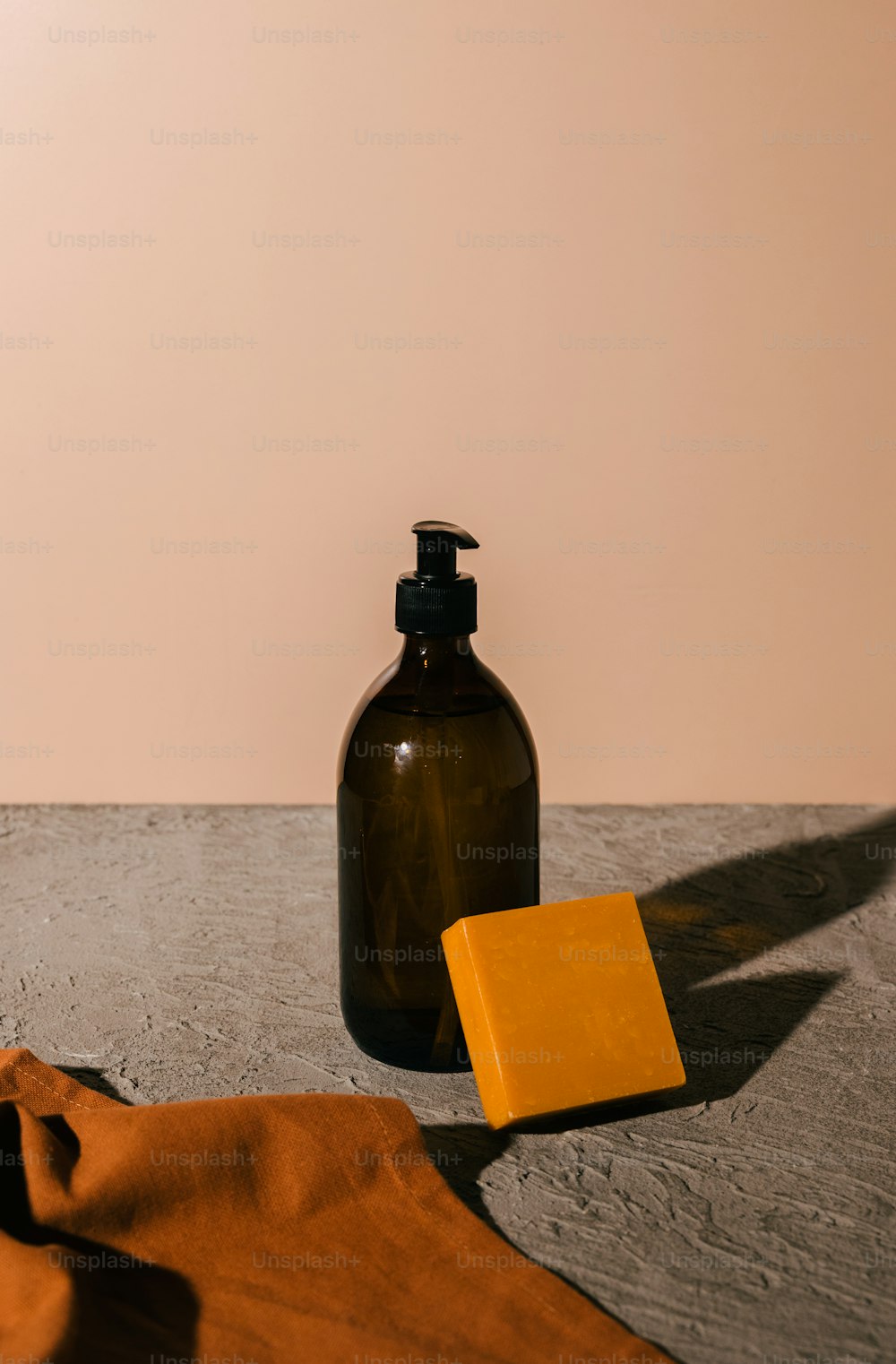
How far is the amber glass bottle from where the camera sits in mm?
745

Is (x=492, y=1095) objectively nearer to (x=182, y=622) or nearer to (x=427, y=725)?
(x=427, y=725)

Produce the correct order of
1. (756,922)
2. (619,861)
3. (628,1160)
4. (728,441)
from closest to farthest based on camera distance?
1. (628,1160)
2. (756,922)
3. (619,861)
4. (728,441)

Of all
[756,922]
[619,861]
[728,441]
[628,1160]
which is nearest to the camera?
[628,1160]

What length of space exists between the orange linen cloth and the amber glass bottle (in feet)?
0.31

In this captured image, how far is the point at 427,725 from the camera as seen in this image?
2.44ft

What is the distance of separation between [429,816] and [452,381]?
598 mm

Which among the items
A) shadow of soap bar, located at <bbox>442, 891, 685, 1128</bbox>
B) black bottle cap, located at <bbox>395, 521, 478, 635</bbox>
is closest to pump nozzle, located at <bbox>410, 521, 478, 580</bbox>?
black bottle cap, located at <bbox>395, 521, 478, 635</bbox>

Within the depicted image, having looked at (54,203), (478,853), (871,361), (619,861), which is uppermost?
(54,203)

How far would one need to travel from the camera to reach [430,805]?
2.45 ft

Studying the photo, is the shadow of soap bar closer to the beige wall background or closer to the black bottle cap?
the black bottle cap

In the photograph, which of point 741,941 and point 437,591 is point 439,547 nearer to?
point 437,591

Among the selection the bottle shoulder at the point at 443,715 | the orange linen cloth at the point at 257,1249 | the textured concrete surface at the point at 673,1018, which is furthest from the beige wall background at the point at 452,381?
the orange linen cloth at the point at 257,1249

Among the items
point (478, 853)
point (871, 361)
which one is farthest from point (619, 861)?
point (871, 361)

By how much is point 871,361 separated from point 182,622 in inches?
28.0
